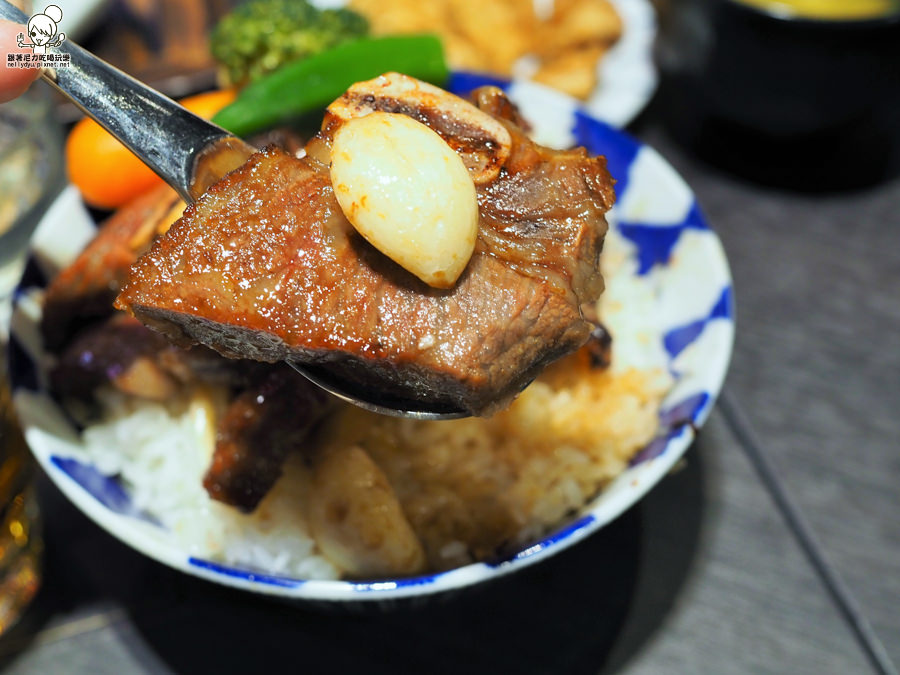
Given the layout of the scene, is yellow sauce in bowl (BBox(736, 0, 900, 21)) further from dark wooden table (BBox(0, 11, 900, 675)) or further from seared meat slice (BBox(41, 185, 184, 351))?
seared meat slice (BBox(41, 185, 184, 351))

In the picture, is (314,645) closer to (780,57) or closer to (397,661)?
(397,661)

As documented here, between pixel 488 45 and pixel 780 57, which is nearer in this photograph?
pixel 780 57

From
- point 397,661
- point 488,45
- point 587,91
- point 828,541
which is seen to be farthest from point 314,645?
point 488,45

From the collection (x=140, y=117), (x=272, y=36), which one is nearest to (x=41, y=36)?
(x=140, y=117)

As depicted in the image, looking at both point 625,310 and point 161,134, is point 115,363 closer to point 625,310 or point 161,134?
point 161,134

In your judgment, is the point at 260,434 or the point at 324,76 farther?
the point at 324,76

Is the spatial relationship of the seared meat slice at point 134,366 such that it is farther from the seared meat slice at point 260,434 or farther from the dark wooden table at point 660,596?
the dark wooden table at point 660,596

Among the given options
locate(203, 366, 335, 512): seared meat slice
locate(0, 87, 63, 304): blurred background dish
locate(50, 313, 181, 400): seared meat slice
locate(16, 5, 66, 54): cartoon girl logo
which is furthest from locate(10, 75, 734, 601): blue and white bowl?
locate(16, 5, 66, 54): cartoon girl logo
